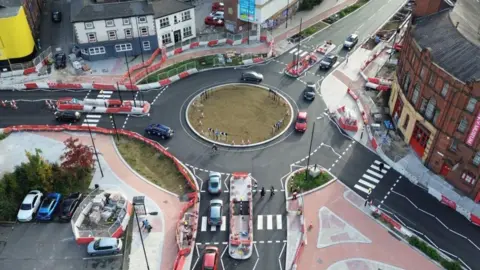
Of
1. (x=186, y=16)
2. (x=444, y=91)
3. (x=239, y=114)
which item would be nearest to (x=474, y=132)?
(x=444, y=91)

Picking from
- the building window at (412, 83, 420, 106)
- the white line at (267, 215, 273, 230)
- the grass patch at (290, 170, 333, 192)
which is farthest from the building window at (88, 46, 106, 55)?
the building window at (412, 83, 420, 106)

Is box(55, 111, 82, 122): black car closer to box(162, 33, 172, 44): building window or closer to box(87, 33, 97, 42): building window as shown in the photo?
box(87, 33, 97, 42): building window

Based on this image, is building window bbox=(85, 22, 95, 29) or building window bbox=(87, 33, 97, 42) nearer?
building window bbox=(85, 22, 95, 29)

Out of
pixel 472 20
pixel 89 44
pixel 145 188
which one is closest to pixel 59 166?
pixel 145 188

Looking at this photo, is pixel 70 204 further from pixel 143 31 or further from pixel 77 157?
pixel 143 31

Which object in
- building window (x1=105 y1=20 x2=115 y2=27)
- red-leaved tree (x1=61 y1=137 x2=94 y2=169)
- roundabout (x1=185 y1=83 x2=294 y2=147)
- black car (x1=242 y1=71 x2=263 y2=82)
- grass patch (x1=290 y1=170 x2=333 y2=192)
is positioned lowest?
grass patch (x1=290 y1=170 x2=333 y2=192)

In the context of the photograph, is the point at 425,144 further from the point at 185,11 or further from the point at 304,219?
the point at 185,11
